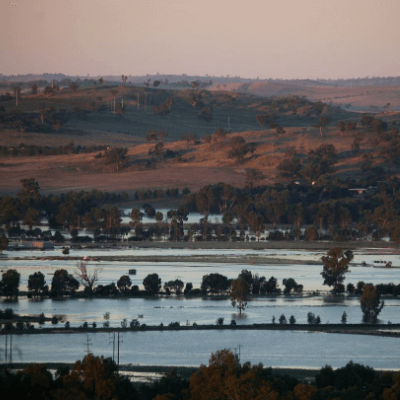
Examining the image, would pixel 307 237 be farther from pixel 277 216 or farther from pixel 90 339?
pixel 90 339

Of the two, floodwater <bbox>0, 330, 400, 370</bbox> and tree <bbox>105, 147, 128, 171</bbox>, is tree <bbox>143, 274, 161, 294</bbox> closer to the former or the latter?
floodwater <bbox>0, 330, 400, 370</bbox>

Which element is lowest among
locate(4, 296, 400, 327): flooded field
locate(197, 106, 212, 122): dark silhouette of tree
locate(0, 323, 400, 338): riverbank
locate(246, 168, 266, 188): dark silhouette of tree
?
locate(0, 323, 400, 338): riverbank

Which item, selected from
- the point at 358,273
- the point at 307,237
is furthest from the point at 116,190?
the point at 358,273

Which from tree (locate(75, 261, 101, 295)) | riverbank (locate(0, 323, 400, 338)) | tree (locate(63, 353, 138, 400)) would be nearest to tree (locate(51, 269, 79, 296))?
tree (locate(75, 261, 101, 295))

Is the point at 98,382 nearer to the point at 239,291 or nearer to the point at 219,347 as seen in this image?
the point at 219,347

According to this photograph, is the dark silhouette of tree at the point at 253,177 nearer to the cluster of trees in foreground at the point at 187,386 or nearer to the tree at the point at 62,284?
the tree at the point at 62,284
